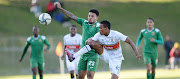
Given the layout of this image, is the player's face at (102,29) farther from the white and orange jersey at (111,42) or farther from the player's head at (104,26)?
the white and orange jersey at (111,42)

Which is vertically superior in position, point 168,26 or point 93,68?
point 168,26

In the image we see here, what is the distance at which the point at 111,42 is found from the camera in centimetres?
1076

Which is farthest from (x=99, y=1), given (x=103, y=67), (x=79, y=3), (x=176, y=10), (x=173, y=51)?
(x=173, y=51)

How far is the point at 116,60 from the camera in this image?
35.8 ft

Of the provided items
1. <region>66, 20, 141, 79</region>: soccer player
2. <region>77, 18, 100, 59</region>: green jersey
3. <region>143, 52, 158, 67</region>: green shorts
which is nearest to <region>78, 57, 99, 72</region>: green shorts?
<region>77, 18, 100, 59</region>: green jersey

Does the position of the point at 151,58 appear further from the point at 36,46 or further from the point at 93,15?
the point at 93,15

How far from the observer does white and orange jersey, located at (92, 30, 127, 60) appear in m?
10.6

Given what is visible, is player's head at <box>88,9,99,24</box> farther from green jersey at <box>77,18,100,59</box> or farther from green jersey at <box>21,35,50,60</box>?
green jersey at <box>21,35,50,60</box>

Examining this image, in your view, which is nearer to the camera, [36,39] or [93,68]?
[93,68]

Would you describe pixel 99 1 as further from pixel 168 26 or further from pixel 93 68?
pixel 93 68

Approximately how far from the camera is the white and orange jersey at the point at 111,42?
1062cm

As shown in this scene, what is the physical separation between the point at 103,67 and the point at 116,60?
21416 mm

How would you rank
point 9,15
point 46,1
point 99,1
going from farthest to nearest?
point 99,1 → point 46,1 → point 9,15

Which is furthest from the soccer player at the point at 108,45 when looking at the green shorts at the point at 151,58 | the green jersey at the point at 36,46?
the green jersey at the point at 36,46
